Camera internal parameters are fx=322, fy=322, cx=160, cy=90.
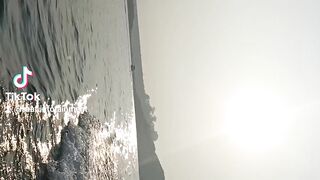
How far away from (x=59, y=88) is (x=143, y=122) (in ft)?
4.73

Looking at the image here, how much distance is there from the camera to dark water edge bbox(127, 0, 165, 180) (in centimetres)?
181

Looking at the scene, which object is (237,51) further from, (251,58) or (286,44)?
(286,44)

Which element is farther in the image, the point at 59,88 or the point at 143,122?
the point at 143,122

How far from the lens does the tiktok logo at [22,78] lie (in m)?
0.30

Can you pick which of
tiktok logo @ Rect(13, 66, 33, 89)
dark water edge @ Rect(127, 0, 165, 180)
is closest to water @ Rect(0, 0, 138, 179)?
tiktok logo @ Rect(13, 66, 33, 89)

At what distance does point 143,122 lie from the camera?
1.84 meters

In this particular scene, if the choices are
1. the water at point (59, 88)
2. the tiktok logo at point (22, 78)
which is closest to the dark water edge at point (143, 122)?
the water at point (59, 88)

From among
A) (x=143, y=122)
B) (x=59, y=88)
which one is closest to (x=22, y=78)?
(x=59, y=88)

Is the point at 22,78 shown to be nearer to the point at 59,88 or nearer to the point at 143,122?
the point at 59,88

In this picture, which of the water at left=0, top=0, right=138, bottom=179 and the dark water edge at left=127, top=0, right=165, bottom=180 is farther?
the dark water edge at left=127, top=0, right=165, bottom=180

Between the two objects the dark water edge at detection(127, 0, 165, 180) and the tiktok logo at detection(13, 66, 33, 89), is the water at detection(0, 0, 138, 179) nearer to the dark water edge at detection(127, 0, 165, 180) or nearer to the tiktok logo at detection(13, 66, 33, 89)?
the tiktok logo at detection(13, 66, 33, 89)

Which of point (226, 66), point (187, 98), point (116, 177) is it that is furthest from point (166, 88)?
point (116, 177)

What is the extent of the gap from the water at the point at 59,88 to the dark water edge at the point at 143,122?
3.49 feet

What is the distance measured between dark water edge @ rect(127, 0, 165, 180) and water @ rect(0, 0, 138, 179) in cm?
106
